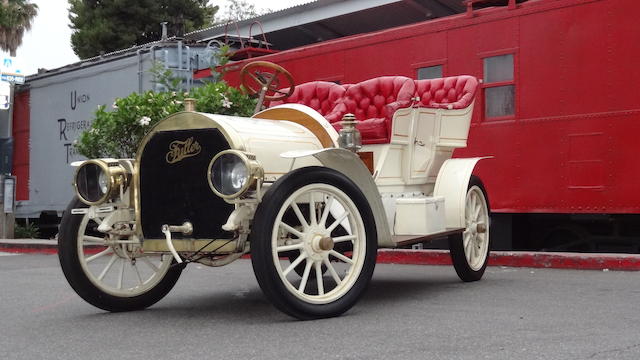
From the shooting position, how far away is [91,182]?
530cm

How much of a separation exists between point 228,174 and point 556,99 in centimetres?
507

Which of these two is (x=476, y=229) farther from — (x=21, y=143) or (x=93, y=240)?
(x=21, y=143)

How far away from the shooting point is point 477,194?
7000mm


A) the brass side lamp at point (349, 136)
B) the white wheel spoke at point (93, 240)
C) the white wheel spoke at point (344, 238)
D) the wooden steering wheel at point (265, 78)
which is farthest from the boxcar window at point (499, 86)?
the white wheel spoke at point (93, 240)

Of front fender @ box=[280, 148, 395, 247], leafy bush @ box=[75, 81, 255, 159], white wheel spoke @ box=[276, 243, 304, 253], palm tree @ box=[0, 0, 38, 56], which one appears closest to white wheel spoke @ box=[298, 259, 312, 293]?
white wheel spoke @ box=[276, 243, 304, 253]

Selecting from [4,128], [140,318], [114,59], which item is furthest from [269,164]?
[4,128]

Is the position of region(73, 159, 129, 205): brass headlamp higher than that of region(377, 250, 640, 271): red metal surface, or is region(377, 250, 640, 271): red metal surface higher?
region(73, 159, 129, 205): brass headlamp

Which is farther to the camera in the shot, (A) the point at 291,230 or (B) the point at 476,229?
(B) the point at 476,229

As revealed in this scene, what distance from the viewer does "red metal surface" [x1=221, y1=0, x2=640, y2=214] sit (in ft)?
27.2

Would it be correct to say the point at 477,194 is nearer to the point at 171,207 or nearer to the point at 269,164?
the point at 269,164

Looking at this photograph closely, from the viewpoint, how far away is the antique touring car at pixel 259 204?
482 centimetres

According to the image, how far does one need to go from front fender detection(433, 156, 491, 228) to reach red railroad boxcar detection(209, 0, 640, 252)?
228 centimetres

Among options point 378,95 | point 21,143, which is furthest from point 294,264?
point 21,143

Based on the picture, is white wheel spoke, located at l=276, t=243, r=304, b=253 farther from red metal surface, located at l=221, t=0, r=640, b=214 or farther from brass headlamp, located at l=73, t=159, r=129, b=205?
red metal surface, located at l=221, t=0, r=640, b=214
